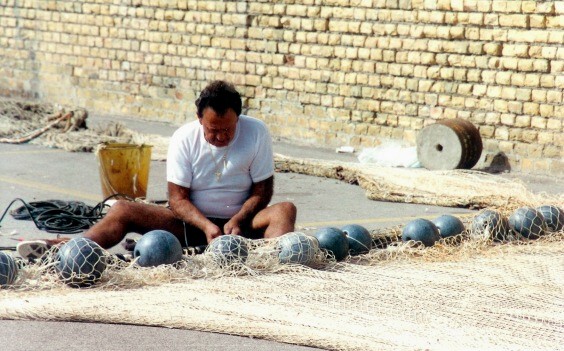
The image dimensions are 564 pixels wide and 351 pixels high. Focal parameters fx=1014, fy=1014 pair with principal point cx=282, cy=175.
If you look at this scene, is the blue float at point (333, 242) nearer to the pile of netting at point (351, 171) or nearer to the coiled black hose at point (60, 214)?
the coiled black hose at point (60, 214)

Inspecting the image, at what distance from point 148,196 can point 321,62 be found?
4646 mm

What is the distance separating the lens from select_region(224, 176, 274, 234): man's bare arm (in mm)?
7070

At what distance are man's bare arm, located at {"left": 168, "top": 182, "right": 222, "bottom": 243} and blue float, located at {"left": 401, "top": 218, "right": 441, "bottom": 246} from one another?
139cm

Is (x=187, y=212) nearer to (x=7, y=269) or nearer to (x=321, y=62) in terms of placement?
(x=7, y=269)

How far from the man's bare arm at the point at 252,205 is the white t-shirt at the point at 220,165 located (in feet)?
0.16

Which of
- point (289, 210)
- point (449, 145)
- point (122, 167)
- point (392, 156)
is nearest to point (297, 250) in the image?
point (289, 210)

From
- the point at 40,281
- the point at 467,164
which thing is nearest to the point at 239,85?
the point at 467,164

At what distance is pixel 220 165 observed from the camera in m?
7.26

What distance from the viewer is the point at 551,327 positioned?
218 inches

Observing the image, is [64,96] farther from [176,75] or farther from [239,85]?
[239,85]

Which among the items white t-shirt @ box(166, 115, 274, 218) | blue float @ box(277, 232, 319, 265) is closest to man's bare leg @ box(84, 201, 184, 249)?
white t-shirt @ box(166, 115, 274, 218)

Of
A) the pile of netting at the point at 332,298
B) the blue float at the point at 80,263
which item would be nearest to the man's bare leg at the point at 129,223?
the pile of netting at the point at 332,298

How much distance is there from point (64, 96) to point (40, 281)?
12.9 m

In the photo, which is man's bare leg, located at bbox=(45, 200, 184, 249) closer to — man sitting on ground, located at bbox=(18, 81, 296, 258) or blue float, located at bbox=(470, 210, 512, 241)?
man sitting on ground, located at bbox=(18, 81, 296, 258)
